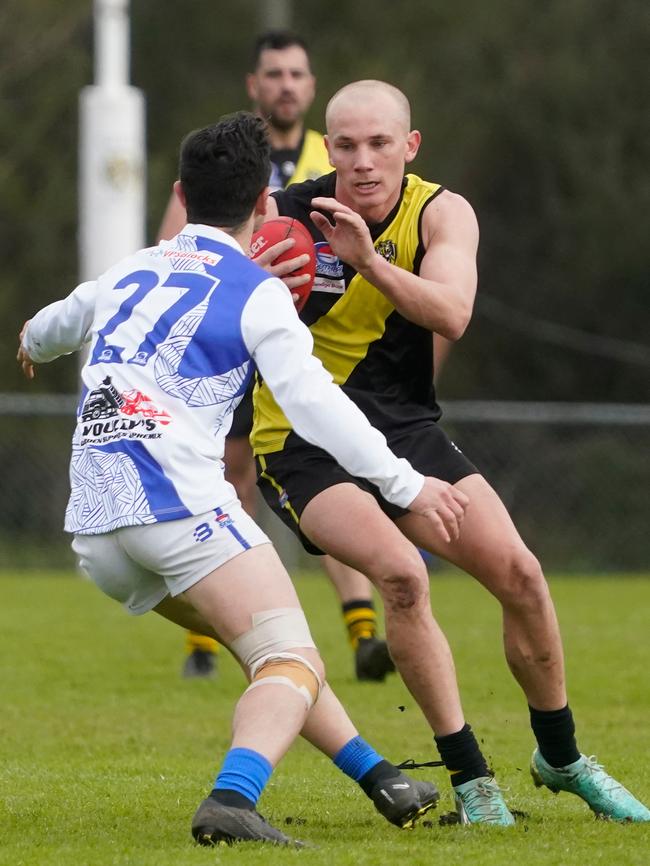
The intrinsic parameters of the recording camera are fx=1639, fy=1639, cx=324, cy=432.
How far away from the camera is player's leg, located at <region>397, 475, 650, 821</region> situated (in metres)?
4.62

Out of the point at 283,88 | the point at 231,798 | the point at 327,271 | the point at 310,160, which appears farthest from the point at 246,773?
the point at 283,88

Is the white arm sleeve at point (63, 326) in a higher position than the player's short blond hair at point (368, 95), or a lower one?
lower

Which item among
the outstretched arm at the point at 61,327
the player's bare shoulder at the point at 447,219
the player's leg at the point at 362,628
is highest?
the player's bare shoulder at the point at 447,219

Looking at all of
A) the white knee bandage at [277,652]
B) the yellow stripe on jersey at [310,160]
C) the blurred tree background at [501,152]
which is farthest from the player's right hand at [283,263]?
the blurred tree background at [501,152]

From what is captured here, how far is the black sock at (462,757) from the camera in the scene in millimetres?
4559

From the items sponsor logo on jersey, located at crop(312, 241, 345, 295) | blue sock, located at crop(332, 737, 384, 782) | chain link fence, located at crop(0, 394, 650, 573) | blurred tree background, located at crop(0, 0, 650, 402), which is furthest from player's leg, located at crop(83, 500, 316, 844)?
blurred tree background, located at crop(0, 0, 650, 402)

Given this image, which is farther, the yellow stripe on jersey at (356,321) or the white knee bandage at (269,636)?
the yellow stripe on jersey at (356,321)

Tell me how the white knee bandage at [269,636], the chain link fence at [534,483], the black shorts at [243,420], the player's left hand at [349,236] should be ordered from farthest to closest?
the chain link fence at [534,483] → the black shorts at [243,420] → the player's left hand at [349,236] → the white knee bandage at [269,636]

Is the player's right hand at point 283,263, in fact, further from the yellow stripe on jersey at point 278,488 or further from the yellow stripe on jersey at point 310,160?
the yellow stripe on jersey at point 310,160

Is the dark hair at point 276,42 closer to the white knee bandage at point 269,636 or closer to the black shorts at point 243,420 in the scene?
the black shorts at point 243,420

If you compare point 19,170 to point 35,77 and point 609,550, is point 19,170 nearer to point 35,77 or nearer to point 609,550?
point 35,77

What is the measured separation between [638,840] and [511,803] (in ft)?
2.50

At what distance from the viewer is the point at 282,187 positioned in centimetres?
823

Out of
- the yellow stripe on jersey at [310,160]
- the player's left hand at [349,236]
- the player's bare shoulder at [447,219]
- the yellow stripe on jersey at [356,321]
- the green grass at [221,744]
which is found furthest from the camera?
the yellow stripe on jersey at [310,160]
